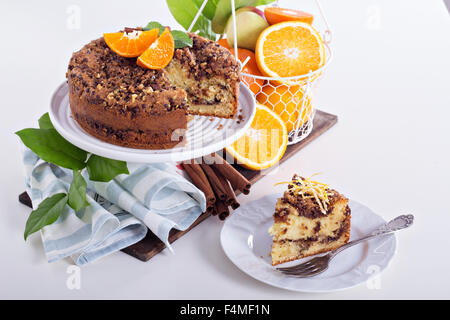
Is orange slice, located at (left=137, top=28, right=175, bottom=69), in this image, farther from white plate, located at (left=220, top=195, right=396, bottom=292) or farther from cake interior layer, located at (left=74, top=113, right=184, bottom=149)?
white plate, located at (left=220, top=195, right=396, bottom=292)

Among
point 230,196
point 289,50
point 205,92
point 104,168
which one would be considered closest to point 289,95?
point 289,50

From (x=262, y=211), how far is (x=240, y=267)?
350 mm

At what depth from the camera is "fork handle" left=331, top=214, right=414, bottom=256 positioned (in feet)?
6.50

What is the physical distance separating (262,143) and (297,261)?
25.3 inches

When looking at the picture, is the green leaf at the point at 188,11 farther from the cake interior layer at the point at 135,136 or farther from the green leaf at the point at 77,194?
the green leaf at the point at 77,194

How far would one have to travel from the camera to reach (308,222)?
2027 millimetres

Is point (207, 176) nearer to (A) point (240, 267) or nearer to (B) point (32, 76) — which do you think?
(A) point (240, 267)

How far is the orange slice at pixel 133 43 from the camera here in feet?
6.90

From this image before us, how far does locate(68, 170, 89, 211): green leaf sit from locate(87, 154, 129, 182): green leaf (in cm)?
4

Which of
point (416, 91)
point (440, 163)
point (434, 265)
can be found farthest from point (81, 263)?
point (416, 91)

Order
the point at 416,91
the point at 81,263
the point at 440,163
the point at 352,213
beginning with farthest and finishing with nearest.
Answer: the point at 416,91 < the point at 440,163 < the point at 352,213 < the point at 81,263

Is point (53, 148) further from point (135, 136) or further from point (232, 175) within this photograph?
point (232, 175)

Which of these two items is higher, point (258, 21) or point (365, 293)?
point (258, 21)

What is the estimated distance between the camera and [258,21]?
8.70 feet
